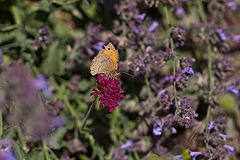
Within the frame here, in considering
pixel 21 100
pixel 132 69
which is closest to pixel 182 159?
pixel 132 69

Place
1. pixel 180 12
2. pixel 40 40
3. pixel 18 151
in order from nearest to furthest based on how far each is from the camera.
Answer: pixel 18 151 → pixel 40 40 → pixel 180 12

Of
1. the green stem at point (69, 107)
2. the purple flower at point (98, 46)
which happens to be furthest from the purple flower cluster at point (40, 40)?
the green stem at point (69, 107)

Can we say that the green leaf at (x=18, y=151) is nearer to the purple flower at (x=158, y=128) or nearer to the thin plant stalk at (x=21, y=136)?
the thin plant stalk at (x=21, y=136)

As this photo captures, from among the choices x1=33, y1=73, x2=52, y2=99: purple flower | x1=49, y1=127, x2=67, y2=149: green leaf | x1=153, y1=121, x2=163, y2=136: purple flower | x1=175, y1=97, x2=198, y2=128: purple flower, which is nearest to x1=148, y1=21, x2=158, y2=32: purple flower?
x1=175, y1=97, x2=198, y2=128: purple flower

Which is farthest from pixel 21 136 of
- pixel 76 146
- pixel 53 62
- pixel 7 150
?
pixel 53 62

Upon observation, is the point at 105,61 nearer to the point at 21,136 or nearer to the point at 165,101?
the point at 165,101

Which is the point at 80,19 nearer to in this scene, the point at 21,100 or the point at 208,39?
the point at 208,39

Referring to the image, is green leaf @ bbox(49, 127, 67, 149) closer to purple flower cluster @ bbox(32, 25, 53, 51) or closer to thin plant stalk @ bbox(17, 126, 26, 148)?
thin plant stalk @ bbox(17, 126, 26, 148)
